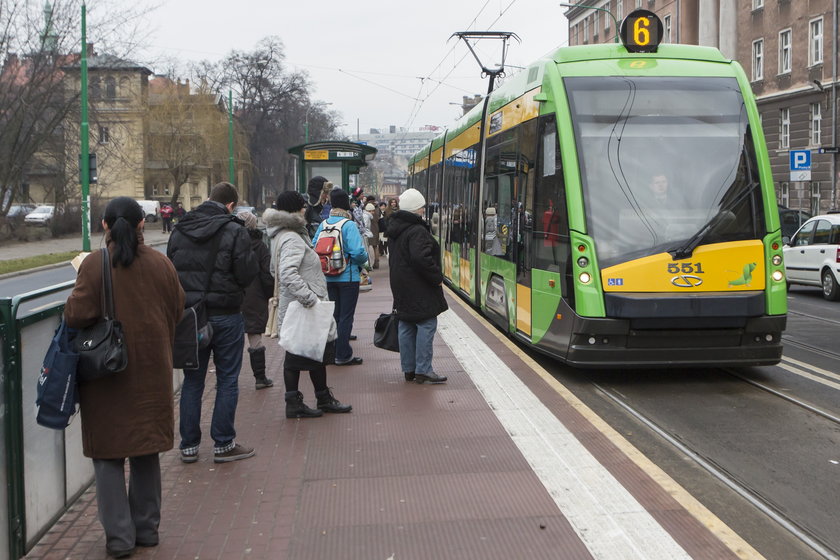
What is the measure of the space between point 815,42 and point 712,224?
33.3m

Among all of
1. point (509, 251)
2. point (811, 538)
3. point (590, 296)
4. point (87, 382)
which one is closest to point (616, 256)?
point (590, 296)

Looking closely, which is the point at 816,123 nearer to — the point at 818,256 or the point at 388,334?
the point at 818,256

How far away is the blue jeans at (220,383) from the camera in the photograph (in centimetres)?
584

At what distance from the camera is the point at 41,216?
2008 inches

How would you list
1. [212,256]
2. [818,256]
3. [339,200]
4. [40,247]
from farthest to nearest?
[40,247] < [818,256] < [339,200] < [212,256]

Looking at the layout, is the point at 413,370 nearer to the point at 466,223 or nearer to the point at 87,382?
the point at 87,382

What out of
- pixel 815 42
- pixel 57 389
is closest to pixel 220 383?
pixel 57 389

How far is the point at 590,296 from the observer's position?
8.35 metres

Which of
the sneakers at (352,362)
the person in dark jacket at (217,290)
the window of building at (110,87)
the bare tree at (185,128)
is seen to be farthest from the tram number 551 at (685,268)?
the bare tree at (185,128)

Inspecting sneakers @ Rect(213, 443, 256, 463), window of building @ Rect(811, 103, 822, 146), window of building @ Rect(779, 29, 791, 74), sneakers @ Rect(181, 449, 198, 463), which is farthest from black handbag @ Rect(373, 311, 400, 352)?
window of building @ Rect(779, 29, 791, 74)

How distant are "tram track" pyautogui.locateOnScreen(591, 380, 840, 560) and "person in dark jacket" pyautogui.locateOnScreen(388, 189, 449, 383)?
1.71 metres

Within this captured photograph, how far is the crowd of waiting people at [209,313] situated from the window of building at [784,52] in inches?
1397

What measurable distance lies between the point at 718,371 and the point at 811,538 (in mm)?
4848

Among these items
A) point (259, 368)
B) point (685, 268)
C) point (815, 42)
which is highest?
point (815, 42)
